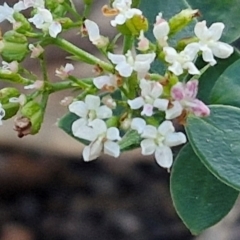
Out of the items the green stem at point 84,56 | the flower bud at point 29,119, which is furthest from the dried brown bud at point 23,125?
the green stem at point 84,56

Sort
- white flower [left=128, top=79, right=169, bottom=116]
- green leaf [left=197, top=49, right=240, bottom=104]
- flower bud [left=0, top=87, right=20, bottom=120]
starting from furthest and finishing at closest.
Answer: green leaf [left=197, top=49, right=240, bottom=104] < flower bud [left=0, top=87, right=20, bottom=120] < white flower [left=128, top=79, right=169, bottom=116]

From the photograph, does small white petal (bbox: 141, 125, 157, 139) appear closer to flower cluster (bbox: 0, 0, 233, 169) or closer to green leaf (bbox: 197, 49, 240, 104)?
flower cluster (bbox: 0, 0, 233, 169)

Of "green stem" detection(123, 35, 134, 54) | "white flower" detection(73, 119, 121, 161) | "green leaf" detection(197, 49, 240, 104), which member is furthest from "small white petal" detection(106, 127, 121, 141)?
"green leaf" detection(197, 49, 240, 104)

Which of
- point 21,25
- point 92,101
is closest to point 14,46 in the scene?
point 21,25

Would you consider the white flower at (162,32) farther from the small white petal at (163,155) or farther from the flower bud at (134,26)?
the small white petal at (163,155)

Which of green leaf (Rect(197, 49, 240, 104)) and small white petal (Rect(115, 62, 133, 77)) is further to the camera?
green leaf (Rect(197, 49, 240, 104))

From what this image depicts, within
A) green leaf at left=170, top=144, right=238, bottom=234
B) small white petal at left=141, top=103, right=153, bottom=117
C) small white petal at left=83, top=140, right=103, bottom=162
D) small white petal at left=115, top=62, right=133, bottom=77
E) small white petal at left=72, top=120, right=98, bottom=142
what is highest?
small white petal at left=115, top=62, right=133, bottom=77

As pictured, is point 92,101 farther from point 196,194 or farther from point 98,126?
point 196,194

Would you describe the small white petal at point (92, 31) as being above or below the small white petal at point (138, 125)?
above
